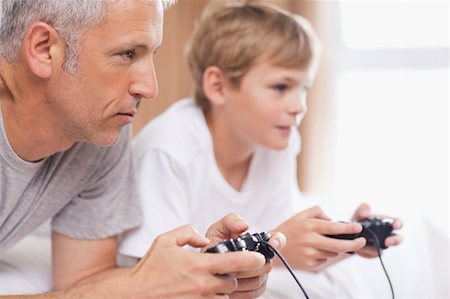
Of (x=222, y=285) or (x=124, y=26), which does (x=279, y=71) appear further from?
(x=222, y=285)

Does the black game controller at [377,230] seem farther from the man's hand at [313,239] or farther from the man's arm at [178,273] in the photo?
the man's arm at [178,273]

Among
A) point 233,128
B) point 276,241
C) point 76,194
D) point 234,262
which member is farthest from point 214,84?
point 234,262

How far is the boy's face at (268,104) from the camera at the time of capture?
159cm

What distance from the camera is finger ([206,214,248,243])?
3.42 feet

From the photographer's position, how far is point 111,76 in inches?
44.0

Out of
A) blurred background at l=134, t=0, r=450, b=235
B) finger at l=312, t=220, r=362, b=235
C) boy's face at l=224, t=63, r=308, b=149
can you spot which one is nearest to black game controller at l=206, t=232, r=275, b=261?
finger at l=312, t=220, r=362, b=235

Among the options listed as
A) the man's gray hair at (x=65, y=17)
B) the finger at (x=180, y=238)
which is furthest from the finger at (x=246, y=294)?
the man's gray hair at (x=65, y=17)

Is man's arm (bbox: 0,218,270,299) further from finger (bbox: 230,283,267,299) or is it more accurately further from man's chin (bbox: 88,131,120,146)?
man's chin (bbox: 88,131,120,146)

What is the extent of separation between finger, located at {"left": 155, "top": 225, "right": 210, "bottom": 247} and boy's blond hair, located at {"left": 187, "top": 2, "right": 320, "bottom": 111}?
70 cm

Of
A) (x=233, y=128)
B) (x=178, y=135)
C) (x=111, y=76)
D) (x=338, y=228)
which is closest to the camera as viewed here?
(x=111, y=76)

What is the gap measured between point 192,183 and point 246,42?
1.16 ft

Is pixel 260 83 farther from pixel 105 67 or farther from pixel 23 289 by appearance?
pixel 23 289

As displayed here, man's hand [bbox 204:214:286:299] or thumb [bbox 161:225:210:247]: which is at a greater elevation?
thumb [bbox 161:225:210:247]

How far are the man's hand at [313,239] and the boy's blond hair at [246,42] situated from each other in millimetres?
456
